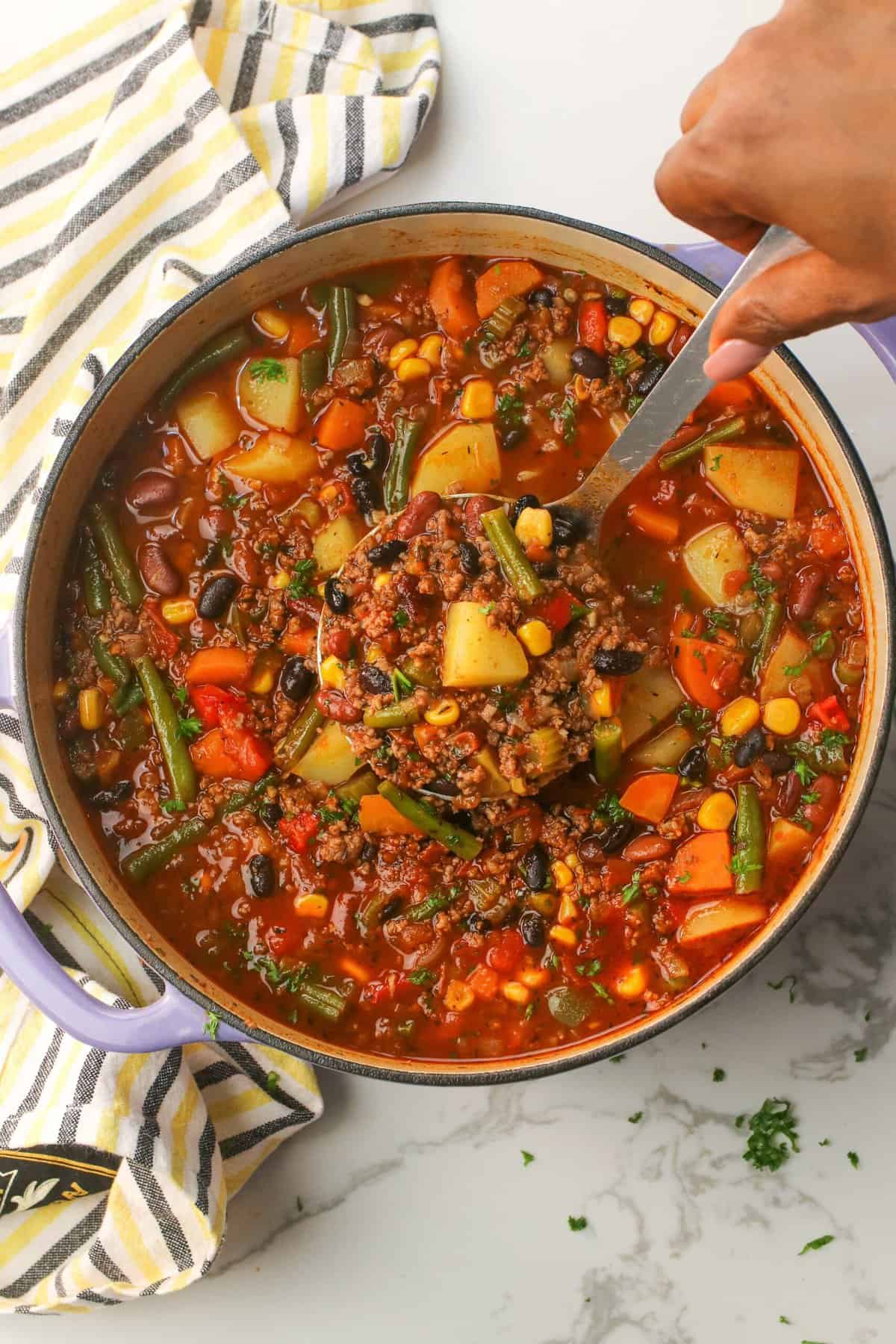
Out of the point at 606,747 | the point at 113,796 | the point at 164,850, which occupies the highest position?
the point at 113,796

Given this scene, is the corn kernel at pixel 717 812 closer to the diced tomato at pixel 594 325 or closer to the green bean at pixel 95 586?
the diced tomato at pixel 594 325

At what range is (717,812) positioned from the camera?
367cm

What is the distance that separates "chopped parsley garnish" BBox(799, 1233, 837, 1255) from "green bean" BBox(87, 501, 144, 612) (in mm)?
3256

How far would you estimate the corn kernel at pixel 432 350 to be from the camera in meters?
3.79

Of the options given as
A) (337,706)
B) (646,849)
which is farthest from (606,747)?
(337,706)

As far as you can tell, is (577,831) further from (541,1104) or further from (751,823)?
(541,1104)

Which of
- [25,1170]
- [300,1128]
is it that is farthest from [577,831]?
[25,1170]

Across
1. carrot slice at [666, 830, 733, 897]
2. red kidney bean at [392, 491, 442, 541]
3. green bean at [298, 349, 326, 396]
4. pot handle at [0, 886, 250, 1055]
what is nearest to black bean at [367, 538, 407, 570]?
red kidney bean at [392, 491, 442, 541]

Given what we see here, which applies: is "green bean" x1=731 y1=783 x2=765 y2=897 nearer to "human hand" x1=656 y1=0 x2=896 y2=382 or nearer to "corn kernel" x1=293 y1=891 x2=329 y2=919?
"corn kernel" x1=293 y1=891 x2=329 y2=919

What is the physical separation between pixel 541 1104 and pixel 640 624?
1785mm

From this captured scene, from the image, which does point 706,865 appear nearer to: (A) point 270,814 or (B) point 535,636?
(B) point 535,636

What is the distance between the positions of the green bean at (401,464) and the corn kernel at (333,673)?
21.7 inches

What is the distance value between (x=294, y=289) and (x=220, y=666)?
130 cm

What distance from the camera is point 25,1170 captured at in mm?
3969
